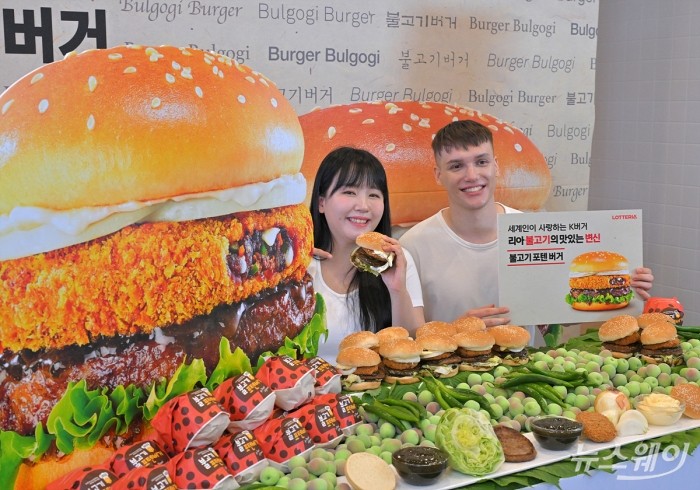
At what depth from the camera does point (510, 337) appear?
2723mm

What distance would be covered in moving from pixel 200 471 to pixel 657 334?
1.79 m

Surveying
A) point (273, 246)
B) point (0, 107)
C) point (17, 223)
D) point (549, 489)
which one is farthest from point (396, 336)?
point (0, 107)

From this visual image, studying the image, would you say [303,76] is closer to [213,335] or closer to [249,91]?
[249,91]

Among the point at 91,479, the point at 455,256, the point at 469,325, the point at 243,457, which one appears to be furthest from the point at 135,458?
the point at 455,256

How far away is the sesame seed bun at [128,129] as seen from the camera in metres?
2.39

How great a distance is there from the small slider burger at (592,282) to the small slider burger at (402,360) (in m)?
0.97

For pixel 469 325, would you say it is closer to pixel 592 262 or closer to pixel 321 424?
pixel 592 262

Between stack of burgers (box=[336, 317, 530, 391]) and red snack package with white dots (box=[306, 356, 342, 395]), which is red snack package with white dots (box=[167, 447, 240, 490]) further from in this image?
stack of burgers (box=[336, 317, 530, 391])

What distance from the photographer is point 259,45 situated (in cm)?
340

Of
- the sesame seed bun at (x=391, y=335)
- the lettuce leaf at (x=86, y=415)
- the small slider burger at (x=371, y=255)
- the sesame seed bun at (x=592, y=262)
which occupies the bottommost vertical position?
the lettuce leaf at (x=86, y=415)

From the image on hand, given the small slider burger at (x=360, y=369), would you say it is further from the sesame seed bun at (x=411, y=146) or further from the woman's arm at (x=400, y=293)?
the sesame seed bun at (x=411, y=146)

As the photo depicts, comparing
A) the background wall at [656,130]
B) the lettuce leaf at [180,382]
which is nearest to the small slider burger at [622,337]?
the lettuce leaf at [180,382]

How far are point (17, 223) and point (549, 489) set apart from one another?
68.7 inches

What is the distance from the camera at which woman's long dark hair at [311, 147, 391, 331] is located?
3273 millimetres
